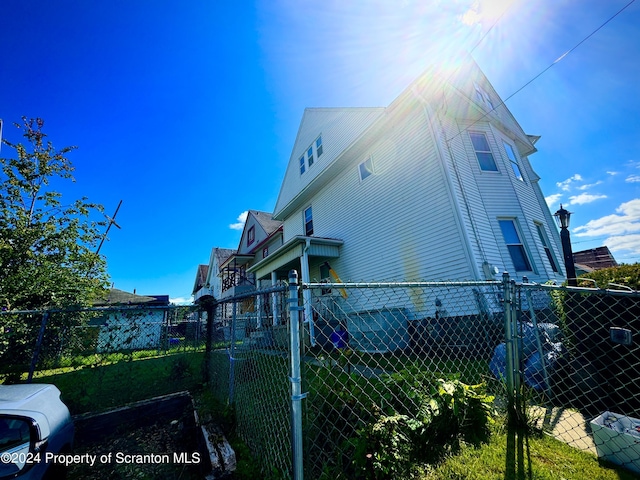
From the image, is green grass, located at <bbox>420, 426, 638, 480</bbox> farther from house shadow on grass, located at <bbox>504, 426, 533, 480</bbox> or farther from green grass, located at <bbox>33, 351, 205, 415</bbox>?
green grass, located at <bbox>33, 351, 205, 415</bbox>

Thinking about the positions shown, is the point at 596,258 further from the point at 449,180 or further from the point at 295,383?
the point at 295,383

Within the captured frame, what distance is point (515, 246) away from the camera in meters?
8.32

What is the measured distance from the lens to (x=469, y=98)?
9.62 metres

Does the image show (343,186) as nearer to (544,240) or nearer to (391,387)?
(544,240)

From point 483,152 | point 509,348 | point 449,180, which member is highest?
point 483,152

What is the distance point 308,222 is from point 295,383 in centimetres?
1278

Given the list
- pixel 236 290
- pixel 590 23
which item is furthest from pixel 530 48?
pixel 236 290

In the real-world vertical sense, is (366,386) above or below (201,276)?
below

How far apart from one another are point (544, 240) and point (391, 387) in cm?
1059

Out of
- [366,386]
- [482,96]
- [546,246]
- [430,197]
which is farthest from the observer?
[482,96]

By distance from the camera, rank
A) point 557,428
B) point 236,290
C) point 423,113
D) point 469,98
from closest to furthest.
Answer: point 557,428 → point 423,113 → point 469,98 → point 236,290

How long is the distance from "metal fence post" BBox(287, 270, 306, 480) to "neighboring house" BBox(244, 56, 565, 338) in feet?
15.6

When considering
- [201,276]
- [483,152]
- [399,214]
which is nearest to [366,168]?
[399,214]

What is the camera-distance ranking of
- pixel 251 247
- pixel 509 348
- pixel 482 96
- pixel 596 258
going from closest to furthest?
pixel 509 348
pixel 482 96
pixel 251 247
pixel 596 258
